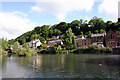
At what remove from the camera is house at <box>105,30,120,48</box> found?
68863 mm

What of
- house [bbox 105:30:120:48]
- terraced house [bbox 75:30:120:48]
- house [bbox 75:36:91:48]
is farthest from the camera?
house [bbox 75:36:91:48]

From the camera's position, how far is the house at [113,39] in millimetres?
68863

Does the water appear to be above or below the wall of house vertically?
below

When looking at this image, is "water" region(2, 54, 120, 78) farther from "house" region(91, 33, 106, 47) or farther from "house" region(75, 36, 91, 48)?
"house" region(75, 36, 91, 48)

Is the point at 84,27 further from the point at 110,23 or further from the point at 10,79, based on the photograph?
the point at 10,79

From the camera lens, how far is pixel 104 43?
76.9 m

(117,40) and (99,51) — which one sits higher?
(117,40)

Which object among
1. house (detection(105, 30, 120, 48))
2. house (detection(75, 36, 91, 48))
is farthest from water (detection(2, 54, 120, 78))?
house (detection(75, 36, 91, 48))

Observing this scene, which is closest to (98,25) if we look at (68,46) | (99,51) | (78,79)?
(68,46)

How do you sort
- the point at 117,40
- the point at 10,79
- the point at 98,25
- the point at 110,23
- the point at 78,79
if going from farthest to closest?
the point at 98,25 → the point at 110,23 → the point at 117,40 → the point at 10,79 → the point at 78,79

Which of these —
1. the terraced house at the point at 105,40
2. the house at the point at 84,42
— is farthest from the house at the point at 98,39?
the house at the point at 84,42

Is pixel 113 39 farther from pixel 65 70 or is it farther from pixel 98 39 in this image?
pixel 65 70

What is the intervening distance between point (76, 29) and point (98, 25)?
25.7 metres

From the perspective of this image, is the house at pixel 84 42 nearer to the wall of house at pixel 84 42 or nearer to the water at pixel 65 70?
the wall of house at pixel 84 42
